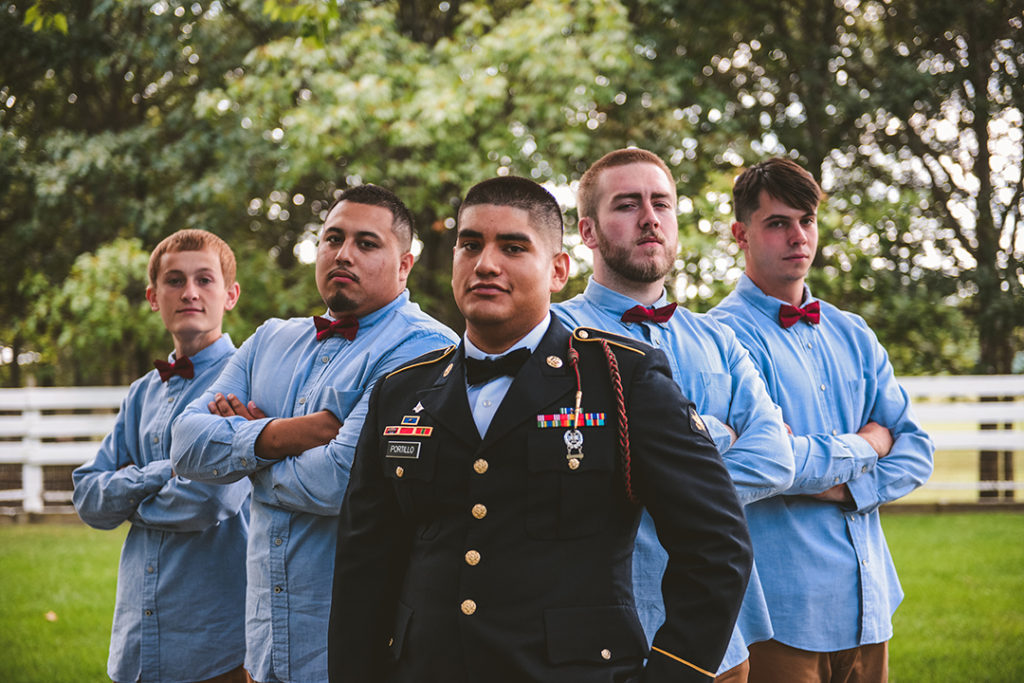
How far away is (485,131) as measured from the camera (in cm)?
988

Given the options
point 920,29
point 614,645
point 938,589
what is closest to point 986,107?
point 920,29

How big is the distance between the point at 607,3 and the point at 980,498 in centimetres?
813

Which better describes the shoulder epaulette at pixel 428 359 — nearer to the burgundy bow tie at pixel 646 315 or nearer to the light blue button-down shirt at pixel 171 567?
the burgundy bow tie at pixel 646 315

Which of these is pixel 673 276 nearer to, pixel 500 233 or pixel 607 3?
pixel 607 3

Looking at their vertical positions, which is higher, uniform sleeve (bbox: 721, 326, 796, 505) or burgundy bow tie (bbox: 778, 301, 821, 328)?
burgundy bow tie (bbox: 778, 301, 821, 328)

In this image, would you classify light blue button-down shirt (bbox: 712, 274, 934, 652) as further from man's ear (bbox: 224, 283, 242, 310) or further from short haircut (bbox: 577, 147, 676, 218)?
man's ear (bbox: 224, 283, 242, 310)

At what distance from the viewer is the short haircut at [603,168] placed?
296 cm

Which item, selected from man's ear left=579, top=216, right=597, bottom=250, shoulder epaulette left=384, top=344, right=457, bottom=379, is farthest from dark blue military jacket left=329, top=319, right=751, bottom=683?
man's ear left=579, top=216, right=597, bottom=250

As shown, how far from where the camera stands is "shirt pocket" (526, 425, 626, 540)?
1871mm

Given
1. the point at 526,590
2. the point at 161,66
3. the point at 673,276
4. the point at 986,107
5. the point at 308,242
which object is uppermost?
the point at 161,66

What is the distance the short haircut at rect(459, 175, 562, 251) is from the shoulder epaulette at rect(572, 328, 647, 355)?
273mm

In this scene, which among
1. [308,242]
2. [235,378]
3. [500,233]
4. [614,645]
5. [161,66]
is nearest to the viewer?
[614,645]

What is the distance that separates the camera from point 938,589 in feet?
23.5

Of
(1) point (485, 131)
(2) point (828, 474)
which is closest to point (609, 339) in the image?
(2) point (828, 474)
